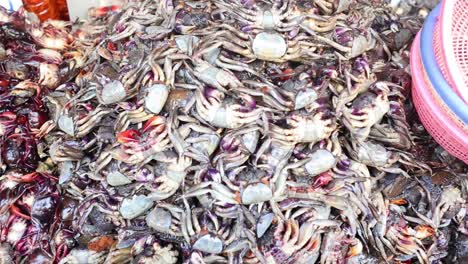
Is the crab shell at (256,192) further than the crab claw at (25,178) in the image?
No

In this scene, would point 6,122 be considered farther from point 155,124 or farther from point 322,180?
point 322,180

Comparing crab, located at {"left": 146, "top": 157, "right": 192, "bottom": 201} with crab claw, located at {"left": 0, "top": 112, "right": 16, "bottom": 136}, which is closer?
crab, located at {"left": 146, "top": 157, "right": 192, "bottom": 201}

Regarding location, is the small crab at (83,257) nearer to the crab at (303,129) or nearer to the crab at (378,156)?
the crab at (303,129)

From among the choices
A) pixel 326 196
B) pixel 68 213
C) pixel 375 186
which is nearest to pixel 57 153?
pixel 68 213

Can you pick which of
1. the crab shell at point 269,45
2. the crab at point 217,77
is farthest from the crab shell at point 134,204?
the crab shell at point 269,45

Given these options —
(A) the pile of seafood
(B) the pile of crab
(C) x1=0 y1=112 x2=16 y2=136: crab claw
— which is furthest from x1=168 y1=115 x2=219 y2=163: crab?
(C) x1=0 y1=112 x2=16 y2=136: crab claw

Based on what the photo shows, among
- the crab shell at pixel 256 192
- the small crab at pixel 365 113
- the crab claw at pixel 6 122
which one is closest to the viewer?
the crab shell at pixel 256 192

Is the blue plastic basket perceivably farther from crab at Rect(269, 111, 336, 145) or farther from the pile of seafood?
crab at Rect(269, 111, 336, 145)

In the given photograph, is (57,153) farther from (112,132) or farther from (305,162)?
(305,162)
